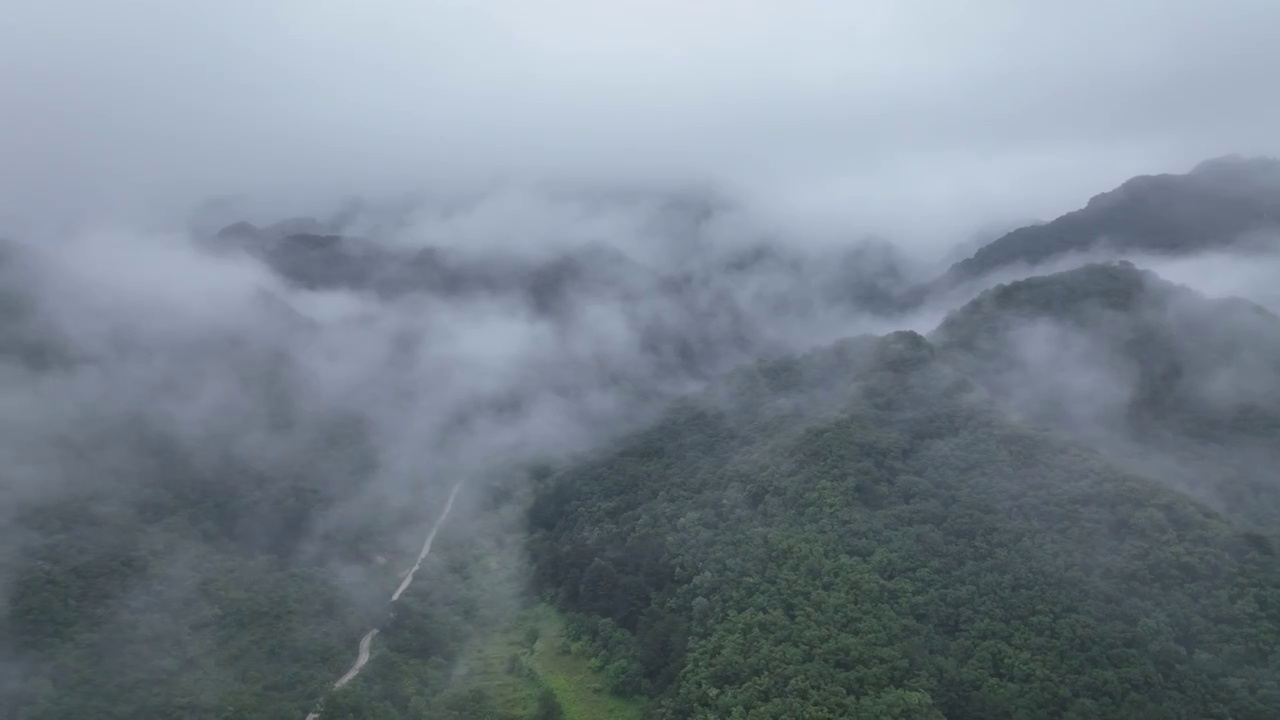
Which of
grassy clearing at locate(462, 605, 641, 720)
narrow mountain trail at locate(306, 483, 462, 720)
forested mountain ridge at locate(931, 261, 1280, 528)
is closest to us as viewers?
narrow mountain trail at locate(306, 483, 462, 720)

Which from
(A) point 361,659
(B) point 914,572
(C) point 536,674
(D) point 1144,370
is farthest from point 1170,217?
(A) point 361,659

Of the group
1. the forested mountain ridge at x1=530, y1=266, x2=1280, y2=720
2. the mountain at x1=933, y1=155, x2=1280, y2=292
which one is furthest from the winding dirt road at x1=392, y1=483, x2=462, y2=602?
the mountain at x1=933, y1=155, x2=1280, y2=292

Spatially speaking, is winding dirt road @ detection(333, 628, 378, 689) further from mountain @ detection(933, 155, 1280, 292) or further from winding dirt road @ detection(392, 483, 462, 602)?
mountain @ detection(933, 155, 1280, 292)

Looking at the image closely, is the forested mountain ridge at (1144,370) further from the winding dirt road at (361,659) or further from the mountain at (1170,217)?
the winding dirt road at (361,659)

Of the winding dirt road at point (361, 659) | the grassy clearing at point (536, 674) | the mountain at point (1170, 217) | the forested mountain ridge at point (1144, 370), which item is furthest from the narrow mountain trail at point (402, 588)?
the mountain at point (1170, 217)

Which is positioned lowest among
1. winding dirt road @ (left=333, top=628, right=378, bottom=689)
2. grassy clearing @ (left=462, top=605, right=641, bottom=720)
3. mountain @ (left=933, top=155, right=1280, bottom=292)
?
grassy clearing @ (left=462, top=605, right=641, bottom=720)
